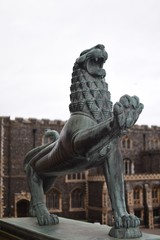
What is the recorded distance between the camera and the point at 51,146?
4.31 m

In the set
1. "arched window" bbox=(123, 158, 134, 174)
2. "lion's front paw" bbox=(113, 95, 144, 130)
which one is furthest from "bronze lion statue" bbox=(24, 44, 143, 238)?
"arched window" bbox=(123, 158, 134, 174)

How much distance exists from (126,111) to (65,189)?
27911mm

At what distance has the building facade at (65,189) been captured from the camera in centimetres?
2770

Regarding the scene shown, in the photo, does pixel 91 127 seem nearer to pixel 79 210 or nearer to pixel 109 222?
pixel 109 222

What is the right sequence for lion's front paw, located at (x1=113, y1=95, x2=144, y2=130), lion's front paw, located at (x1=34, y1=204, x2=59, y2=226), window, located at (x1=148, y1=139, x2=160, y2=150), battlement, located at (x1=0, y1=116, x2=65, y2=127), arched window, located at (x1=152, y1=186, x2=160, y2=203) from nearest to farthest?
1. lion's front paw, located at (x1=113, y1=95, x2=144, y2=130)
2. lion's front paw, located at (x1=34, y1=204, x2=59, y2=226)
3. battlement, located at (x1=0, y1=116, x2=65, y2=127)
4. arched window, located at (x1=152, y1=186, x2=160, y2=203)
5. window, located at (x1=148, y1=139, x2=160, y2=150)

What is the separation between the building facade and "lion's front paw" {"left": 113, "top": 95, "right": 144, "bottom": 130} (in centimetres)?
2442

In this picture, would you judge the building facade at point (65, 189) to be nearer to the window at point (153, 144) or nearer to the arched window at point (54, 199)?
the arched window at point (54, 199)

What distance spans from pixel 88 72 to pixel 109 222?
23.8 m

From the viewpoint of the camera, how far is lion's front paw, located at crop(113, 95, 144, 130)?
2844 mm

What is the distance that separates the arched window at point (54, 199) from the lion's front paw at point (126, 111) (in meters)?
26.9

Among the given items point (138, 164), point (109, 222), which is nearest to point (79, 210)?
point (109, 222)

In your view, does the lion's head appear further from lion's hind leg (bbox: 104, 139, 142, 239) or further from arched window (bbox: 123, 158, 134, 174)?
arched window (bbox: 123, 158, 134, 174)

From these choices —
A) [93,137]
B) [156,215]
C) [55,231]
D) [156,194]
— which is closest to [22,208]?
[156,215]

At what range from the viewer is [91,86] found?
3.68 metres
